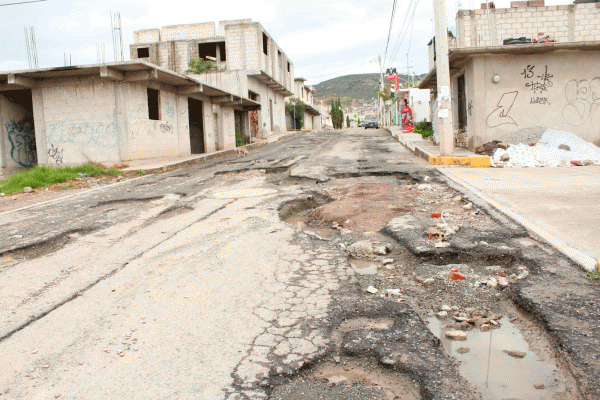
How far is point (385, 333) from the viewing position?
271cm

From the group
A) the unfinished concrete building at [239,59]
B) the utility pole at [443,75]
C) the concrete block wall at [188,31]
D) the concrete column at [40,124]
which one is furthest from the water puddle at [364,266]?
the concrete block wall at [188,31]

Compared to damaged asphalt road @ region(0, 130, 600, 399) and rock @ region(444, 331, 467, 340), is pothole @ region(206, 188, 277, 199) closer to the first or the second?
damaged asphalt road @ region(0, 130, 600, 399)

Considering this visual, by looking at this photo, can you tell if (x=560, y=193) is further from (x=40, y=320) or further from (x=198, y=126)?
(x=198, y=126)

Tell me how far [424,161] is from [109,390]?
10.8 m

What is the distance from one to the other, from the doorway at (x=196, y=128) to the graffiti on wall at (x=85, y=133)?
796cm

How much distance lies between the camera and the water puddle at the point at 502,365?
2135 millimetres

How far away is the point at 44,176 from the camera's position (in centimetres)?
1134

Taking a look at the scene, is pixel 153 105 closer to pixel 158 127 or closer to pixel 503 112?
pixel 158 127

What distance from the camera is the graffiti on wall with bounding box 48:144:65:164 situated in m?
14.2

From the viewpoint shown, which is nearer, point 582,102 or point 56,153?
point 582,102

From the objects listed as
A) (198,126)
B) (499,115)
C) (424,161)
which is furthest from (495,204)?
(198,126)

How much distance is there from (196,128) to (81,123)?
865cm

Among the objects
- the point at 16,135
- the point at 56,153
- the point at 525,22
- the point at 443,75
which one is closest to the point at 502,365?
the point at 443,75

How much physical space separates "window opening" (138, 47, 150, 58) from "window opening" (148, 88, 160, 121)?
76.5 ft
